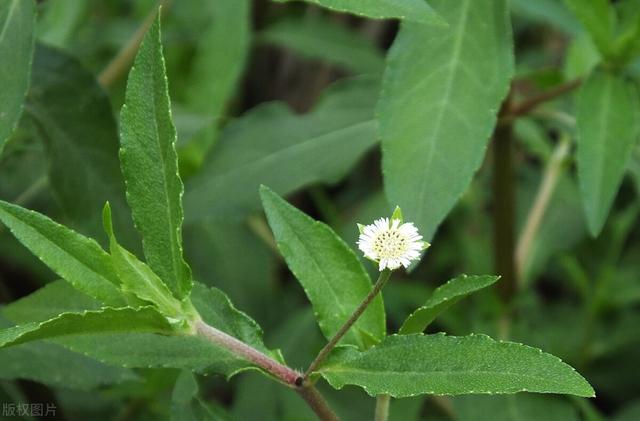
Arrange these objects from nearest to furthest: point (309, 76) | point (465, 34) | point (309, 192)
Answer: point (465, 34), point (309, 192), point (309, 76)

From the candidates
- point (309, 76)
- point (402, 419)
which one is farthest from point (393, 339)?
point (309, 76)

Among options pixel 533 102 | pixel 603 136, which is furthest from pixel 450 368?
pixel 533 102

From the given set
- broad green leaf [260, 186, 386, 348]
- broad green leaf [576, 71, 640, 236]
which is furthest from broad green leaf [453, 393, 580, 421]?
broad green leaf [260, 186, 386, 348]

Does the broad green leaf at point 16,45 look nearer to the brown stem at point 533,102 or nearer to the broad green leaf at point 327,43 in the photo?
the brown stem at point 533,102

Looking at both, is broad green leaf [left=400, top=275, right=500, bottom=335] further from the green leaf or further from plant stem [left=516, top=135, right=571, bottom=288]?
plant stem [left=516, top=135, right=571, bottom=288]

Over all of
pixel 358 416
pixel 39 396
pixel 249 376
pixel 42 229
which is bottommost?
pixel 358 416

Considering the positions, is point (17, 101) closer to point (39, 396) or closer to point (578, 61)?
point (39, 396)
